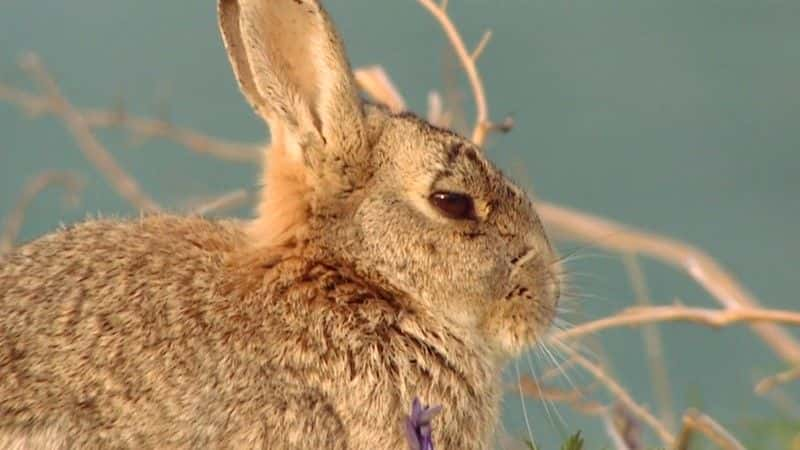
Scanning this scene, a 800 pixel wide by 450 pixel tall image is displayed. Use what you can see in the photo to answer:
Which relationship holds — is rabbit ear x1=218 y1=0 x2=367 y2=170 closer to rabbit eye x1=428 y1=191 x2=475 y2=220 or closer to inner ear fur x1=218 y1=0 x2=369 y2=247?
inner ear fur x1=218 y1=0 x2=369 y2=247

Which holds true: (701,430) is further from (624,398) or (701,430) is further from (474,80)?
(474,80)

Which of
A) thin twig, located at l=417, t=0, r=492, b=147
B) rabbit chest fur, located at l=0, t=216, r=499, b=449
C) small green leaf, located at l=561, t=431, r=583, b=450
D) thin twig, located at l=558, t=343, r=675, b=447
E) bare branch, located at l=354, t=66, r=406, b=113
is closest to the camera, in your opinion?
small green leaf, located at l=561, t=431, r=583, b=450

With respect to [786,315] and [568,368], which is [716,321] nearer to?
[786,315]

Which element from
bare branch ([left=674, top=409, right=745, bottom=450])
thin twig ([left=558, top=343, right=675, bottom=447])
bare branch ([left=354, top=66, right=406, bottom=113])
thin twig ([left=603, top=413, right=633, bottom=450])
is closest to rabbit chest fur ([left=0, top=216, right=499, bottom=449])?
thin twig ([left=603, top=413, right=633, bottom=450])

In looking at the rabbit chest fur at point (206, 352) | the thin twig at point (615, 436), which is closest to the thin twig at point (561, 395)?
the thin twig at point (615, 436)

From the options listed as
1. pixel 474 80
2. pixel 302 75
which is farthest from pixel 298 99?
pixel 474 80

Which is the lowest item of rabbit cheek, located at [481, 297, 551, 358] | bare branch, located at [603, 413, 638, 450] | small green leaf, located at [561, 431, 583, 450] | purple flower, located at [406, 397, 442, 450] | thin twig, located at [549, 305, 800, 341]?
purple flower, located at [406, 397, 442, 450]
